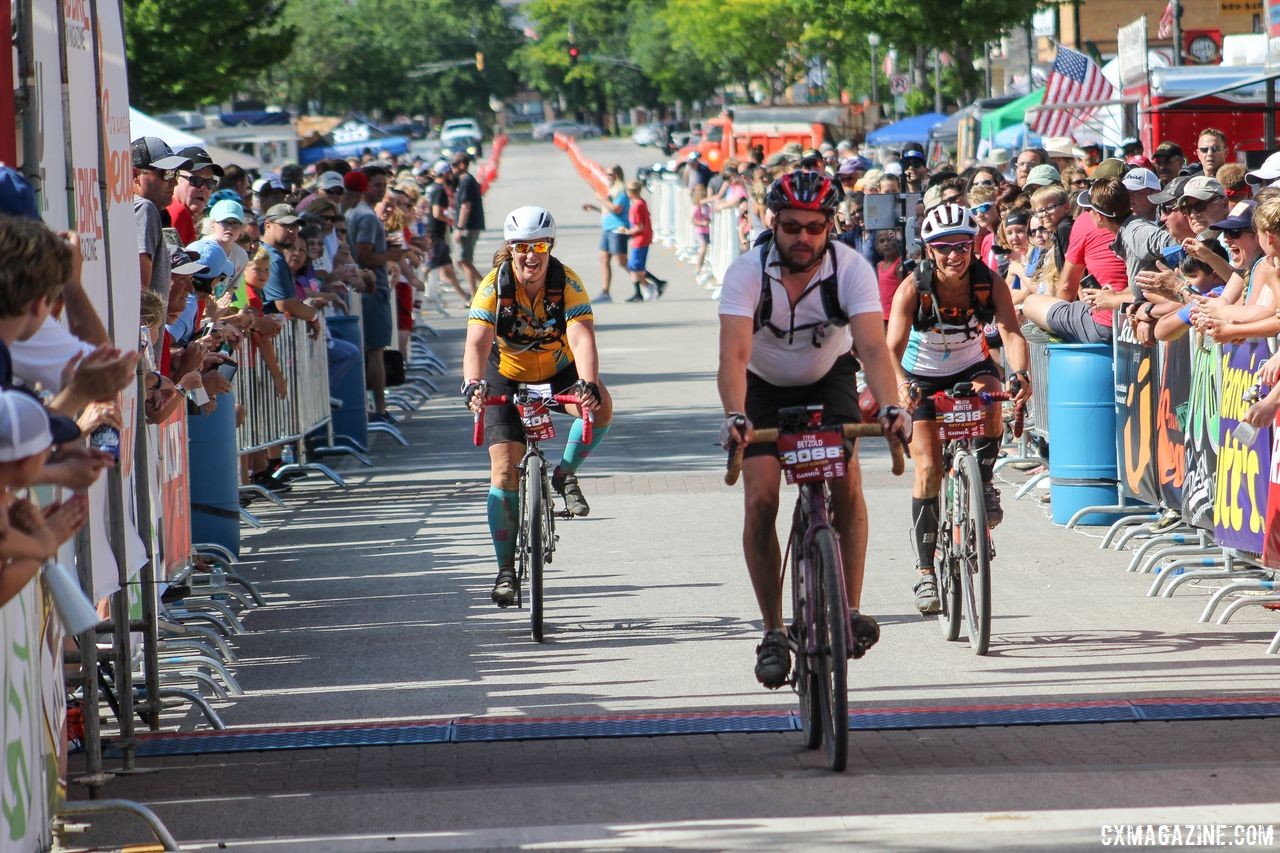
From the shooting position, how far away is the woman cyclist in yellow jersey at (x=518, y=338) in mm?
9383

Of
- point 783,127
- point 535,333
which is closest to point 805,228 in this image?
point 535,333

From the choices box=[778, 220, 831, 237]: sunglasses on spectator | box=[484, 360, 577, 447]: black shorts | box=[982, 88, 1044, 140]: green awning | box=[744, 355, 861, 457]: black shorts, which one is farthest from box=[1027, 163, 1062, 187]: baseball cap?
box=[982, 88, 1044, 140]: green awning

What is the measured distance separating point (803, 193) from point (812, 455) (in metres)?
0.99

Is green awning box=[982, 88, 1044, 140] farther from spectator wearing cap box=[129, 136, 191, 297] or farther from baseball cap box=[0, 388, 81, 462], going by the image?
baseball cap box=[0, 388, 81, 462]

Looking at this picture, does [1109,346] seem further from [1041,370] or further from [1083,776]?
[1083,776]

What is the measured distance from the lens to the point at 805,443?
661 cm

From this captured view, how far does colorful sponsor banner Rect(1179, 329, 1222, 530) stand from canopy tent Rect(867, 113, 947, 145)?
3395 centimetres

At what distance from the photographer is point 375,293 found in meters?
17.6

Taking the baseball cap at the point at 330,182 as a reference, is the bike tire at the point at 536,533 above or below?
below

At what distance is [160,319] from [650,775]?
2.96m

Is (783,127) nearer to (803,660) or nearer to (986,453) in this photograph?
(986,453)

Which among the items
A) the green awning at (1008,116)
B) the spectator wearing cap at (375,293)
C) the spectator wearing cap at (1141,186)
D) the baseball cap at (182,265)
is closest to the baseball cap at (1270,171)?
the spectator wearing cap at (1141,186)

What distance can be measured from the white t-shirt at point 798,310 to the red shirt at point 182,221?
19.4 feet

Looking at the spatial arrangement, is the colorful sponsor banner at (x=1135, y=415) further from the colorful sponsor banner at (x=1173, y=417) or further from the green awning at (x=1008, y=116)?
the green awning at (x=1008, y=116)
